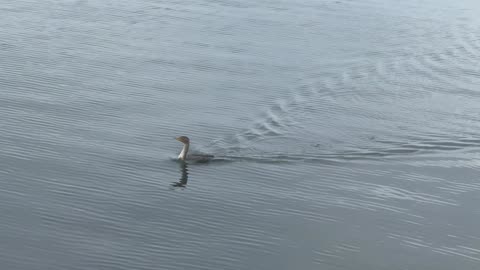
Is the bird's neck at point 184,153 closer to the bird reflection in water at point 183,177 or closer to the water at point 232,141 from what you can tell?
the bird reflection in water at point 183,177

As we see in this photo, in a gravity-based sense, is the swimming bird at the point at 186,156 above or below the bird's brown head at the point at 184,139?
below

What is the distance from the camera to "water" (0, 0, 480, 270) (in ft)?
82.9

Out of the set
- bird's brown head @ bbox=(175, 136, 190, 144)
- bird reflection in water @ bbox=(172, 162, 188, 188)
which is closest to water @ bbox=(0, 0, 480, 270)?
bird reflection in water @ bbox=(172, 162, 188, 188)

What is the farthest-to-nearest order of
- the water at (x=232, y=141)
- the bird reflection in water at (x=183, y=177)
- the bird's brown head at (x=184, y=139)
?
the bird's brown head at (x=184, y=139), the bird reflection in water at (x=183, y=177), the water at (x=232, y=141)

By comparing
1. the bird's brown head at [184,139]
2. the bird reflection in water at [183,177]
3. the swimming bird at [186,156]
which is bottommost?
the bird reflection in water at [183,177]

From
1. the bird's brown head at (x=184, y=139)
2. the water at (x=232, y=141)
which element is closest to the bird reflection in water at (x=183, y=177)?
the water at (x=232, y=141)

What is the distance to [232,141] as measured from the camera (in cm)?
3309

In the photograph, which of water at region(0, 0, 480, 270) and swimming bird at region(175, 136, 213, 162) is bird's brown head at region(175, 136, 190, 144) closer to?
swimming bird at region(175, 136, 213, 162)

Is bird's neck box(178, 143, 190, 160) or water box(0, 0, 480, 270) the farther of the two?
bird's neck box(178, 143, 190, 160)

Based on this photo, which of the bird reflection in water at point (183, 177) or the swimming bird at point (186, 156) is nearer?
the bird reflection in water at point (183, 177)

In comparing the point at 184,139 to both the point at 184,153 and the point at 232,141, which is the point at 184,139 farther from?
the point at 232,141

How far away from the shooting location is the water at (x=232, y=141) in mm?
25266

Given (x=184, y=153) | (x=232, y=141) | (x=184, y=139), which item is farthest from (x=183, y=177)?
(x=232, y=141)

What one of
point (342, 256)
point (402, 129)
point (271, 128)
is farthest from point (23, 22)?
point (342, 256)
